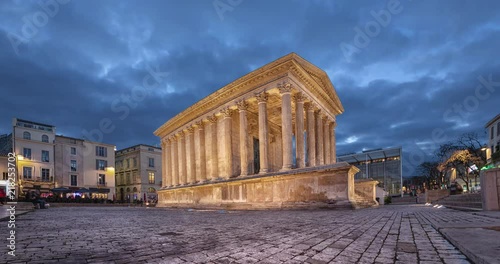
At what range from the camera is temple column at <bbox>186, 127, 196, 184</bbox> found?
3039cm

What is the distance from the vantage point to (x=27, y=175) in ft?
143

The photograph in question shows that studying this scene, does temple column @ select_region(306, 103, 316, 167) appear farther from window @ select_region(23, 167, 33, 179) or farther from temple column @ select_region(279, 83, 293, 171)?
window @ select_region(23, 167, 33, 179)

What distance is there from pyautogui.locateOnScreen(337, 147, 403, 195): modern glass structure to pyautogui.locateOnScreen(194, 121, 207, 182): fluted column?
47.5m

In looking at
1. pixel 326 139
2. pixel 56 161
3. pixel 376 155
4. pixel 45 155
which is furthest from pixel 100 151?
pixel 376 155

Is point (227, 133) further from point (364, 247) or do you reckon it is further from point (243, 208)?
point (364, 247)

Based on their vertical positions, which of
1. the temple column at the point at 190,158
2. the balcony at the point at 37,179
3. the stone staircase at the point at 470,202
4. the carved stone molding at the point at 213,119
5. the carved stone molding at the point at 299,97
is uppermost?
the carved stone molding at the point at 299,97

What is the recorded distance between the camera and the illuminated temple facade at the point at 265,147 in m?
16.3

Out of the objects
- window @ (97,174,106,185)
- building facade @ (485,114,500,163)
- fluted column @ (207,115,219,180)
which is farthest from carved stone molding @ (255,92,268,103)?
window @ (97,174,106,185)

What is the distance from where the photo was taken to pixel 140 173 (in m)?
58.5

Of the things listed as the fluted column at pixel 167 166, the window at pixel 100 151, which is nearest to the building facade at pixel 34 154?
the window at pixel 100 151

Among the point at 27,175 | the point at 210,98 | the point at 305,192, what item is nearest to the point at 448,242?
the point at 305,192

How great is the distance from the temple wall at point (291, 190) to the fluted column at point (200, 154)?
3595 millimetres

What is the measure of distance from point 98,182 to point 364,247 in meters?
58.9

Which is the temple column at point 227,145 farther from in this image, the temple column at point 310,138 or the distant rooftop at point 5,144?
the distant rooftop at point 5,144
